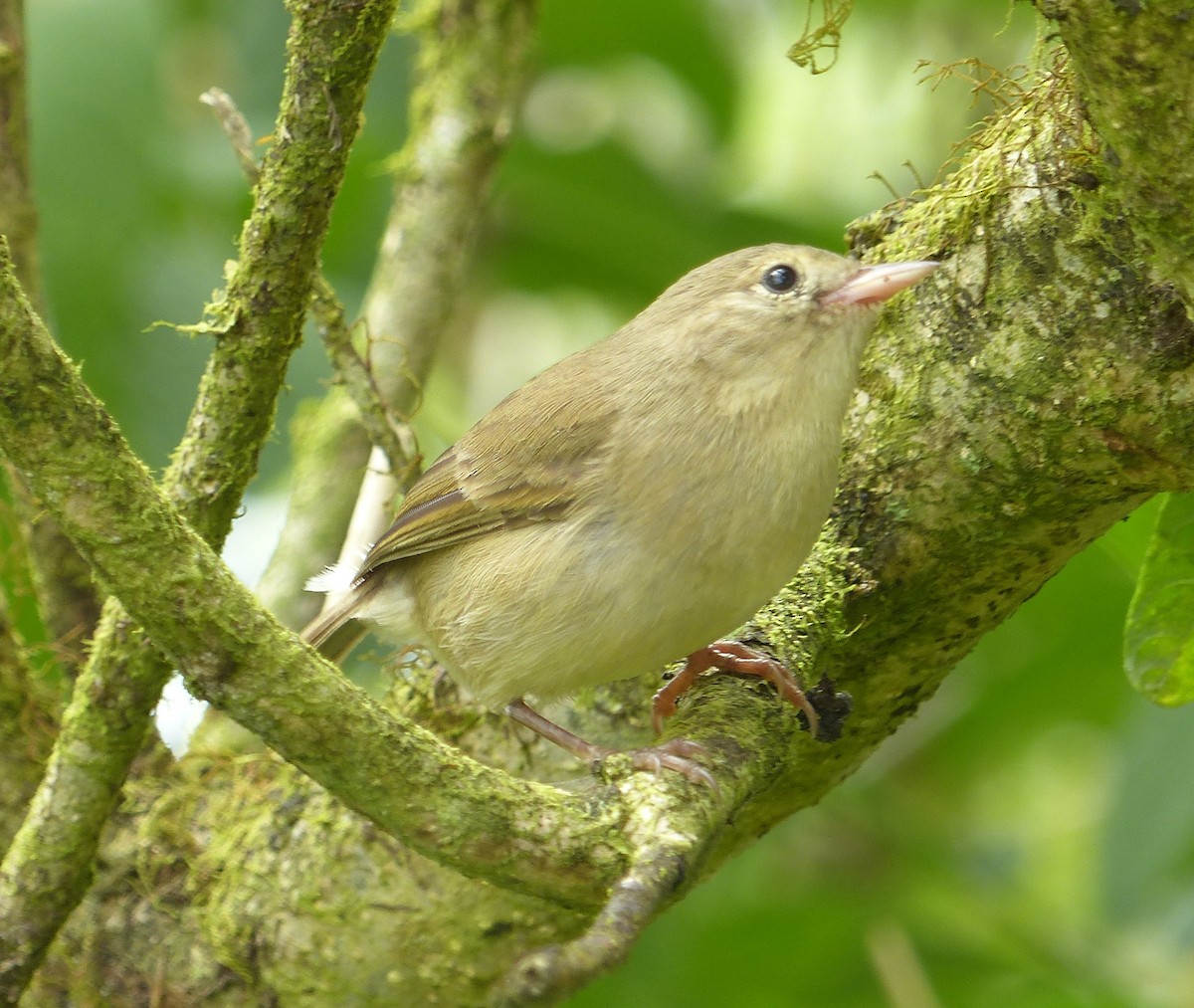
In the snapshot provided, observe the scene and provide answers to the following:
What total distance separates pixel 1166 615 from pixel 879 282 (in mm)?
960

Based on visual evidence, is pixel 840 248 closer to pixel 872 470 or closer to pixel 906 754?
pixel 906 754

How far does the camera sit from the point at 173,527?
232 centimetres

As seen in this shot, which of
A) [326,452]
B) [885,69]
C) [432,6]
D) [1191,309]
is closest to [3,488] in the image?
[326,452]

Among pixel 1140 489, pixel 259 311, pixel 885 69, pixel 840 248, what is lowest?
pixel 1140 489

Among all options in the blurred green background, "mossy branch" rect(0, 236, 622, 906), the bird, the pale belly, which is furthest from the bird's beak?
"mossy branch" rect(0, 236, 622, 906)

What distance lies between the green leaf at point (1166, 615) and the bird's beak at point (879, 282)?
719mm

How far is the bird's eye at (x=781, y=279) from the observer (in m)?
3.49

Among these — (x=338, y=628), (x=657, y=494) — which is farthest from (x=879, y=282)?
(x=338, y=628)

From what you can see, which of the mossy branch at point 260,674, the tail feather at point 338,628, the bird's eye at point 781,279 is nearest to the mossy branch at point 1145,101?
the bird's eye at point 781,279

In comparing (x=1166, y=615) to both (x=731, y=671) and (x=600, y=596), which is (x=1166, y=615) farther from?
(x=600, y=596)

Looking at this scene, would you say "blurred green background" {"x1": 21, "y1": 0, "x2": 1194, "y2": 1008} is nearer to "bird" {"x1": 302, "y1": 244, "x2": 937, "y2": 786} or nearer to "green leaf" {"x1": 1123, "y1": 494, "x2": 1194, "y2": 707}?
"green leaf" {"x1": 1123, "y1": 494, "x2": 1194, "y2": 707}

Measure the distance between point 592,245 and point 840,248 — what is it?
991mm

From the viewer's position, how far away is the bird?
319cm

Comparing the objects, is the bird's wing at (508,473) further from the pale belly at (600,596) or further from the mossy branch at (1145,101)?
the mossy branch at (1145,101)
